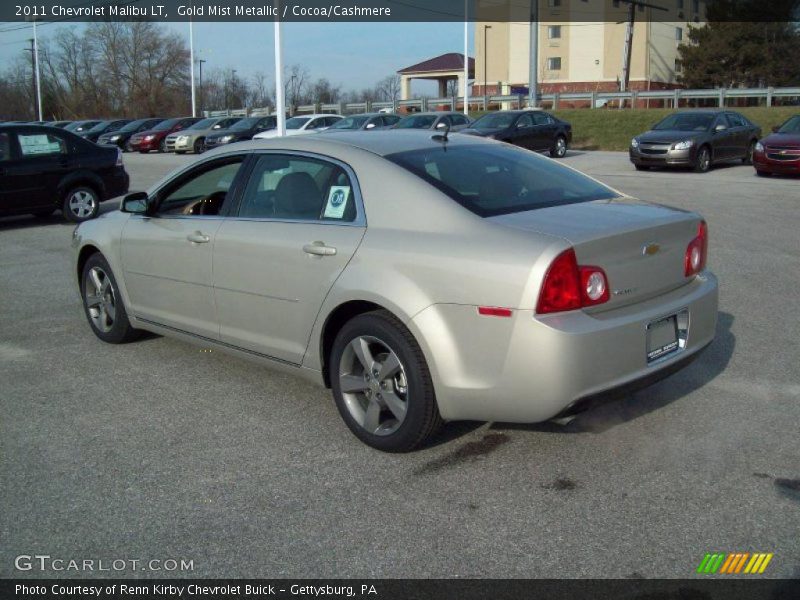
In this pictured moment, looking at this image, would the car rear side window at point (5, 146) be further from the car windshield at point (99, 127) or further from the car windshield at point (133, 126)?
the car windshield at point (99, 127)

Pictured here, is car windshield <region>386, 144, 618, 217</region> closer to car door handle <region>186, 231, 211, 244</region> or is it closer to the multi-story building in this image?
car door handle <region>186, 231, 211, 244</region>

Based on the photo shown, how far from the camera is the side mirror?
5.61 meters

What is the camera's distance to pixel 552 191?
4621 millimetres

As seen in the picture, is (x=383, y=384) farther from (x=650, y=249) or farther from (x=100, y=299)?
(x=100, y=299)

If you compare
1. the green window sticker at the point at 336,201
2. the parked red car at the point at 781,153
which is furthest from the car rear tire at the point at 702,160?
Result: the green window sticker at the point at 336,201

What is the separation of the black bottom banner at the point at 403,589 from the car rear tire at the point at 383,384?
106cm

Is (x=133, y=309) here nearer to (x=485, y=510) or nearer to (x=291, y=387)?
(x=291, y=387)

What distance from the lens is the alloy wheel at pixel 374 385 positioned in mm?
4109

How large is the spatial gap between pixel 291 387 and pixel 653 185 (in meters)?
14.6

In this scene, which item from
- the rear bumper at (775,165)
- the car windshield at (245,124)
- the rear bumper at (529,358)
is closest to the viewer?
the rear bumper at (529,358)

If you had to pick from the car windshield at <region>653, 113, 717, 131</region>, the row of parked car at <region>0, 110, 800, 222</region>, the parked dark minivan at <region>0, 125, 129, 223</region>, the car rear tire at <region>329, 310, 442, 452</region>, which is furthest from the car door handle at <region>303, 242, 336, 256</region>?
the car windshield at <region>653, 113, 717, 131</region>

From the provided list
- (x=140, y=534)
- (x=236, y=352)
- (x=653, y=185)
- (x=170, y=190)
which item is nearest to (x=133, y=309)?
(x=170, y=190)

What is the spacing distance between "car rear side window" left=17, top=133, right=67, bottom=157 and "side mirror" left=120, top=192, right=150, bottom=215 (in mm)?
8085

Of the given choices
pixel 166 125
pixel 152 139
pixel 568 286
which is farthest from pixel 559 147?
pixel 568 286
